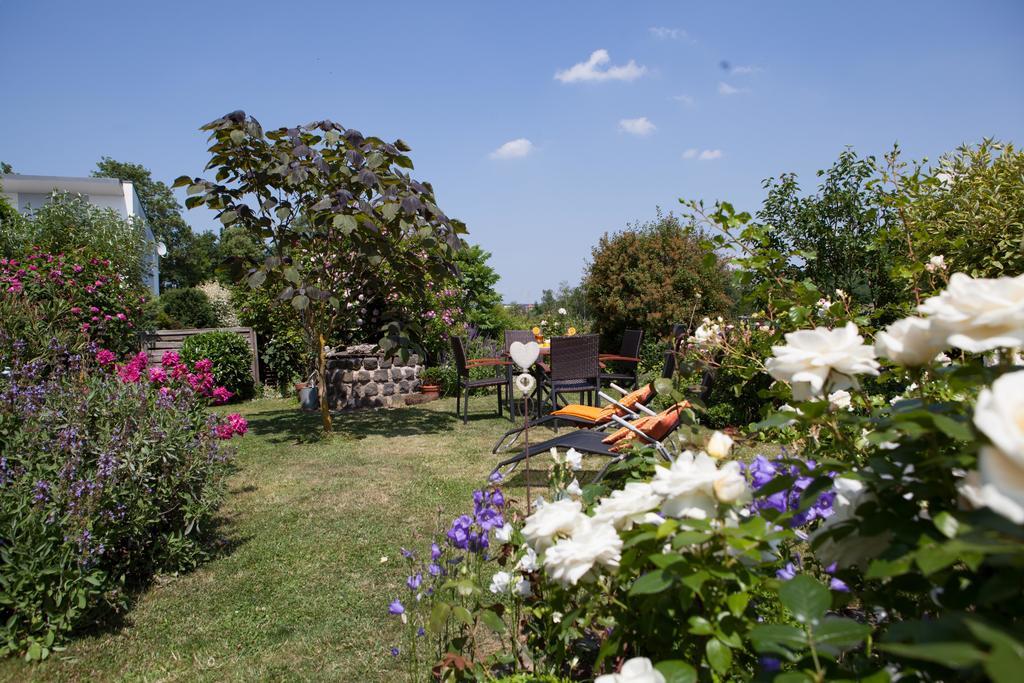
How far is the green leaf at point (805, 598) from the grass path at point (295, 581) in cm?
111

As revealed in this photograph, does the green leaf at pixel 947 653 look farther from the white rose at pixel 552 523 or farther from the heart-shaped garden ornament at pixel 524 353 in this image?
the heart-shaped garden ornament at pixel 524 353

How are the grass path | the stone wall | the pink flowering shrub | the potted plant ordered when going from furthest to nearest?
the potted plant < the stone wall < the pink flowering shrub < the grass path

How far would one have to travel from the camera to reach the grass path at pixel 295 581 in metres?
2.19

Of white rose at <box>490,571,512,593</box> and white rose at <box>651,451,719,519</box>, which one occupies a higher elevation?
white rose at <box>651,451,719,519</box>

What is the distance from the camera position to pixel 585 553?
0.90 meters

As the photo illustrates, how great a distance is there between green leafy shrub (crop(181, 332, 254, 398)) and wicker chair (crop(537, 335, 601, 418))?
5869 millimetres

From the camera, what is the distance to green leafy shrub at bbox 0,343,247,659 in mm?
2209

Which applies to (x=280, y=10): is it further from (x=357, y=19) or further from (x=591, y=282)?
(x=591, y=282)

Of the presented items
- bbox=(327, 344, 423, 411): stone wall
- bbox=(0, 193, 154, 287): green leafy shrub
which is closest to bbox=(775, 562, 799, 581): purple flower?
bbox=(327, 344, 423, 411): stone wall

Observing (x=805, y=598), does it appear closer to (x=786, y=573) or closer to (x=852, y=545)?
(x=852, y=545)

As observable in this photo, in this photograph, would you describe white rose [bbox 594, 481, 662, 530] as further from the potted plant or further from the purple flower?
the potted plant

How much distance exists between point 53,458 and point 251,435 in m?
4.21

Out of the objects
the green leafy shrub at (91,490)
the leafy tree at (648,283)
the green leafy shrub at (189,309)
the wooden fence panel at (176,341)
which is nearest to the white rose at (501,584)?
the green leafy shrub at (91,490)

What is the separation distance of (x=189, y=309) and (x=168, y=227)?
92.7 ft
